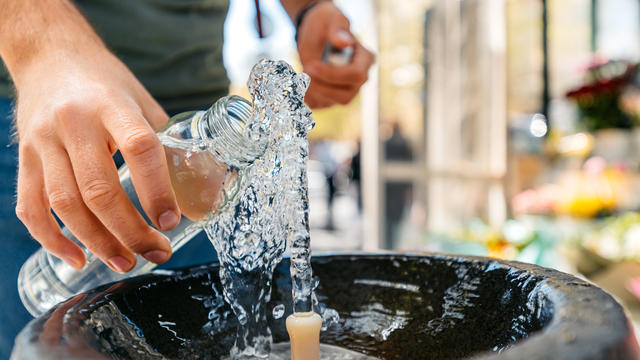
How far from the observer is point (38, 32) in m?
0.58

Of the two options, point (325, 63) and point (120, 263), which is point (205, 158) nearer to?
point (120, 263)

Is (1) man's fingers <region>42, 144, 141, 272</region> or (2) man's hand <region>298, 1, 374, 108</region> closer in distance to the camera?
(1) man's fingers <region>42, 144, 141, 272</region>

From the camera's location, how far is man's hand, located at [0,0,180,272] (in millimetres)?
484

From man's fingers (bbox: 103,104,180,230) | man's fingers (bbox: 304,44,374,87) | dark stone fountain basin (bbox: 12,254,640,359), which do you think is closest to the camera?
dark stone fountain basin (bbox: 12,254,640,359)

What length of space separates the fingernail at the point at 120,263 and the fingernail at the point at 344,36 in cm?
56

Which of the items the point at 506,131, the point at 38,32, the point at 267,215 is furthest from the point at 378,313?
the point at 506,131

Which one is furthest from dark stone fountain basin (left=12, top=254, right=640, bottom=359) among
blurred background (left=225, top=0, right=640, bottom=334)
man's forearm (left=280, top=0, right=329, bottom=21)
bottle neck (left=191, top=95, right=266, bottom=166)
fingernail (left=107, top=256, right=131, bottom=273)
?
blurred background (left=225, top=0, right=640, bottom=334)

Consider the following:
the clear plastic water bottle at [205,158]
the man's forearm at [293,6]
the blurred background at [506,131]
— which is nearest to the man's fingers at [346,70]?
the man's forearm at [293,6]

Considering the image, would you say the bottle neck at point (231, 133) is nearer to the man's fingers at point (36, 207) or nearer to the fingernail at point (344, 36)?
the man's fingers at point (36, 207)

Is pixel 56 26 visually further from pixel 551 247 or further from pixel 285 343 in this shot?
pixel 551 247

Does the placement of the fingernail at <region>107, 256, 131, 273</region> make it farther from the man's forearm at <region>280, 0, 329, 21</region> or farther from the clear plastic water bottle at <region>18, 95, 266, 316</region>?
the man's forearm at <region>280, 0, 329, 21</region>

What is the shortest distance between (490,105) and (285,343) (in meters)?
2.73

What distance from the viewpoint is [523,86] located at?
340cm

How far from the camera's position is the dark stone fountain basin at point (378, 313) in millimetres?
352
